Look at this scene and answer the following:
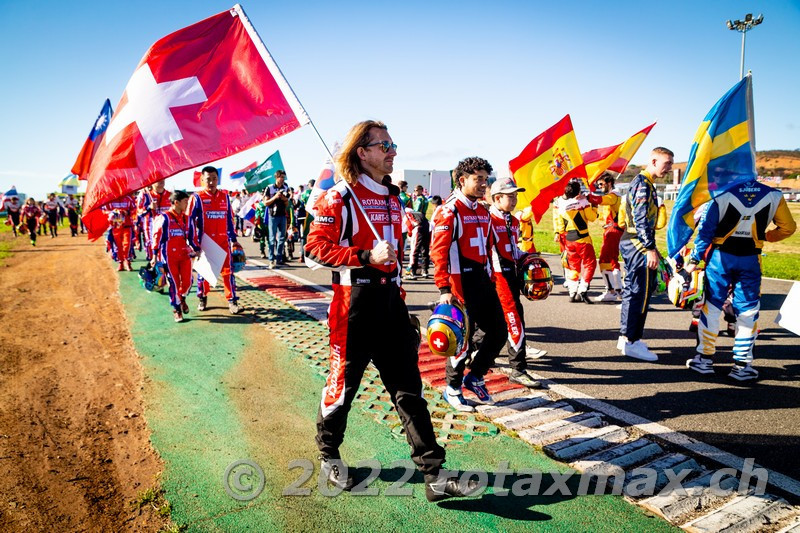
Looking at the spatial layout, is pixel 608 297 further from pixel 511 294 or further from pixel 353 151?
pixel 353 151

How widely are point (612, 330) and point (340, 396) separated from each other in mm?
5390

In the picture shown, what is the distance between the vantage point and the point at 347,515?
2.89 m

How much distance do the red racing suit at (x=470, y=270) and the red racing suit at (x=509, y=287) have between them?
50 cm

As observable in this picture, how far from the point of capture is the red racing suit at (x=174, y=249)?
796 centimetres

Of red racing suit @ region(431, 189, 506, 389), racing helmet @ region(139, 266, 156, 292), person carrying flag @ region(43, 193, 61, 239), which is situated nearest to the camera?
red racing suit @ region(431, 189, 506, 389)

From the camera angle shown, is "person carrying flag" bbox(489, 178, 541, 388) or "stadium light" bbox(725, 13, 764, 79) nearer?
"person carrying flag" bbox(489, 178, 541, 388)

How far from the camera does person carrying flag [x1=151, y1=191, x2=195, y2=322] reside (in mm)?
7934

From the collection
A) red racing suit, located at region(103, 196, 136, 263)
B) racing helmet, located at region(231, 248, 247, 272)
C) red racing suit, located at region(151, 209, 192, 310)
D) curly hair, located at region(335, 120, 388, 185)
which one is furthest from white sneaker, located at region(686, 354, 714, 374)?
red racing suit, located at region(103, 196, 136, 263)

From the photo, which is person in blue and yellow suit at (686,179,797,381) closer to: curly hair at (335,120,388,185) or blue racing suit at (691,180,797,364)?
blue racing suit at (691,180,797,364)

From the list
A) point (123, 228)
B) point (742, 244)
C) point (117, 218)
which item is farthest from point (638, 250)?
point (117, 218)

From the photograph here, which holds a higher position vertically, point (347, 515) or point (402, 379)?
point (402, 379)

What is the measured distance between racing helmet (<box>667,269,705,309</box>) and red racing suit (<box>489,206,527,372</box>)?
1.88 m

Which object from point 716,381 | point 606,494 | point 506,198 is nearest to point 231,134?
point 506,198

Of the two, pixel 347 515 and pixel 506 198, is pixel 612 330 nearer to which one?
pixel 506 198
